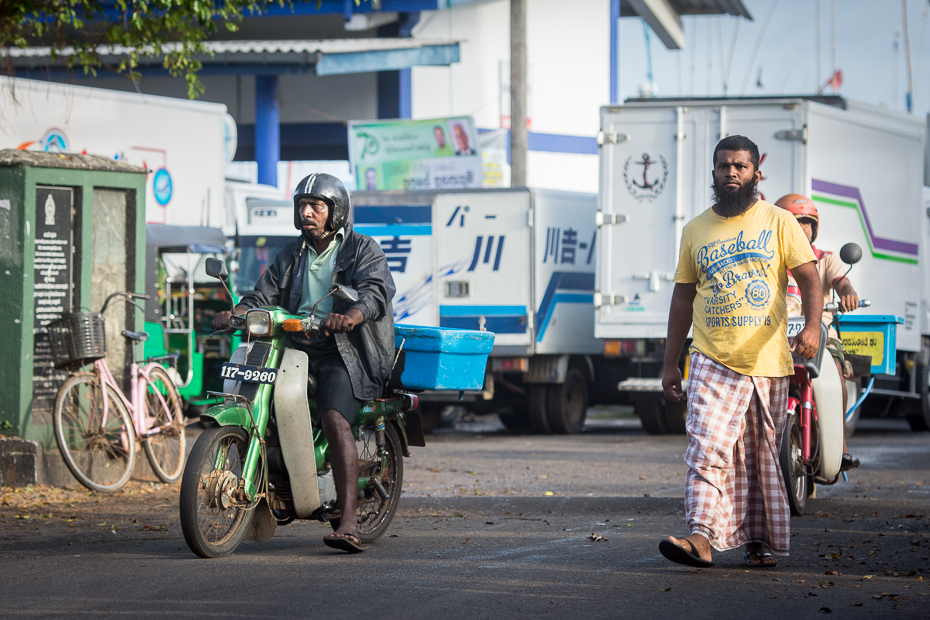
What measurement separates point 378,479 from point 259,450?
91cm

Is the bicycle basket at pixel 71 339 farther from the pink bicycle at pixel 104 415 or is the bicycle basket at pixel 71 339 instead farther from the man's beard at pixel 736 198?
the man's beard at pixel 736 198

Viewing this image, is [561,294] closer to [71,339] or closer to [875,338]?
[875,338]

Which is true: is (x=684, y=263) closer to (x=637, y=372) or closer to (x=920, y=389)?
(x=637, y=372)

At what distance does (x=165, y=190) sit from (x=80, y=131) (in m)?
1.33

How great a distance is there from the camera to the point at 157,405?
9.84 m

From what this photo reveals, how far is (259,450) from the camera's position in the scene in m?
5.92

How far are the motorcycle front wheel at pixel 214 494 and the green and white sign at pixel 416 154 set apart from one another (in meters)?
15.9

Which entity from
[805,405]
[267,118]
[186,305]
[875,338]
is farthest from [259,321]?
[267,118]

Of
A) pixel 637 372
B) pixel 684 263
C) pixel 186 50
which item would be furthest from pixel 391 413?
pixel 637 372

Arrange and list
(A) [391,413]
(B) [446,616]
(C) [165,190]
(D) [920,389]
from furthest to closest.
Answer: (C) [165,190], (D) [920,389], (A) [391,413], (B) [446,616]

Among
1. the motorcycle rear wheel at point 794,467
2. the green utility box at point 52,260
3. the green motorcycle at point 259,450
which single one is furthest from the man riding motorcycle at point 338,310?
the green utility box at point 52,260

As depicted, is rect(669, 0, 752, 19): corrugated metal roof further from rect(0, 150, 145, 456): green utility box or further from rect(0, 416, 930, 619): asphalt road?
rect(0, 150, 145, 456): green utility box

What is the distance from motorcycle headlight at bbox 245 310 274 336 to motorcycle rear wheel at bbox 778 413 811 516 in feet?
10.0

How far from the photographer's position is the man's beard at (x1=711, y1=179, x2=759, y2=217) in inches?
227
